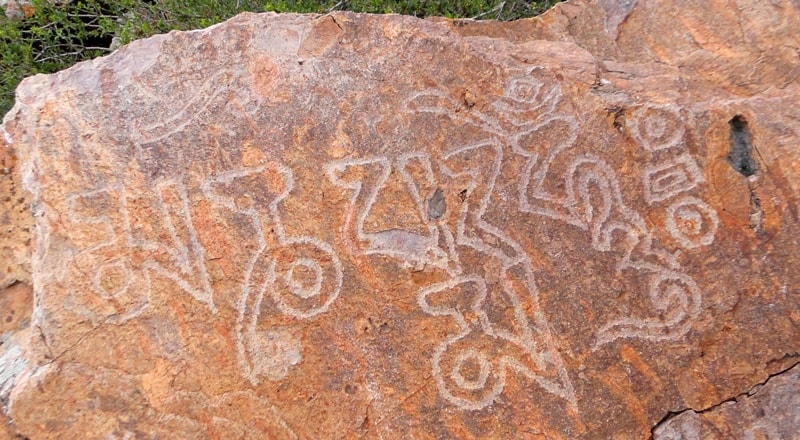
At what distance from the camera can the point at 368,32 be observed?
9.61 ft

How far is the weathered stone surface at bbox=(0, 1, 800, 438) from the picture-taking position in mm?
2588

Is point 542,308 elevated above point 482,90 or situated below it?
below

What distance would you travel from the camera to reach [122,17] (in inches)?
198

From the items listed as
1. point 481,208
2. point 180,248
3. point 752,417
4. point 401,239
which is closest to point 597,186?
point 481,208

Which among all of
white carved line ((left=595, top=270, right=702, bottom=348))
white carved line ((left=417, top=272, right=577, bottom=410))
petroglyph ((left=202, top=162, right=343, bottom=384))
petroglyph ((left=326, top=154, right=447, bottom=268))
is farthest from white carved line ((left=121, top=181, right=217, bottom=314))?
white carved line ((left=595, top=270, right=702, bottom=348))

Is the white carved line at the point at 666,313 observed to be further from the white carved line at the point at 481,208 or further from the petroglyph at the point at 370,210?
the petroglyph at the point at 370,210

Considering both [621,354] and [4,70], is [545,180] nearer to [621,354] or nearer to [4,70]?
[621,354]

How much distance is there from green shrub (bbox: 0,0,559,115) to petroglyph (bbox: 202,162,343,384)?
2052mm

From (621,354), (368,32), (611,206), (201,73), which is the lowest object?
(621,354)

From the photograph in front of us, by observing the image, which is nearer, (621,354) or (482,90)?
(621,354)

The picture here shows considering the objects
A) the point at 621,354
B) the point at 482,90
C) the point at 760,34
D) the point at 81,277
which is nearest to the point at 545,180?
the point at 482,90

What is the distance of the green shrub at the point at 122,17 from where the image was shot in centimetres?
472

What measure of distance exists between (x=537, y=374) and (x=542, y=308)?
9.1 inches

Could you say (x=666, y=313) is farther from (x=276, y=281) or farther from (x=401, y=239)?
(x=276, y=281)
